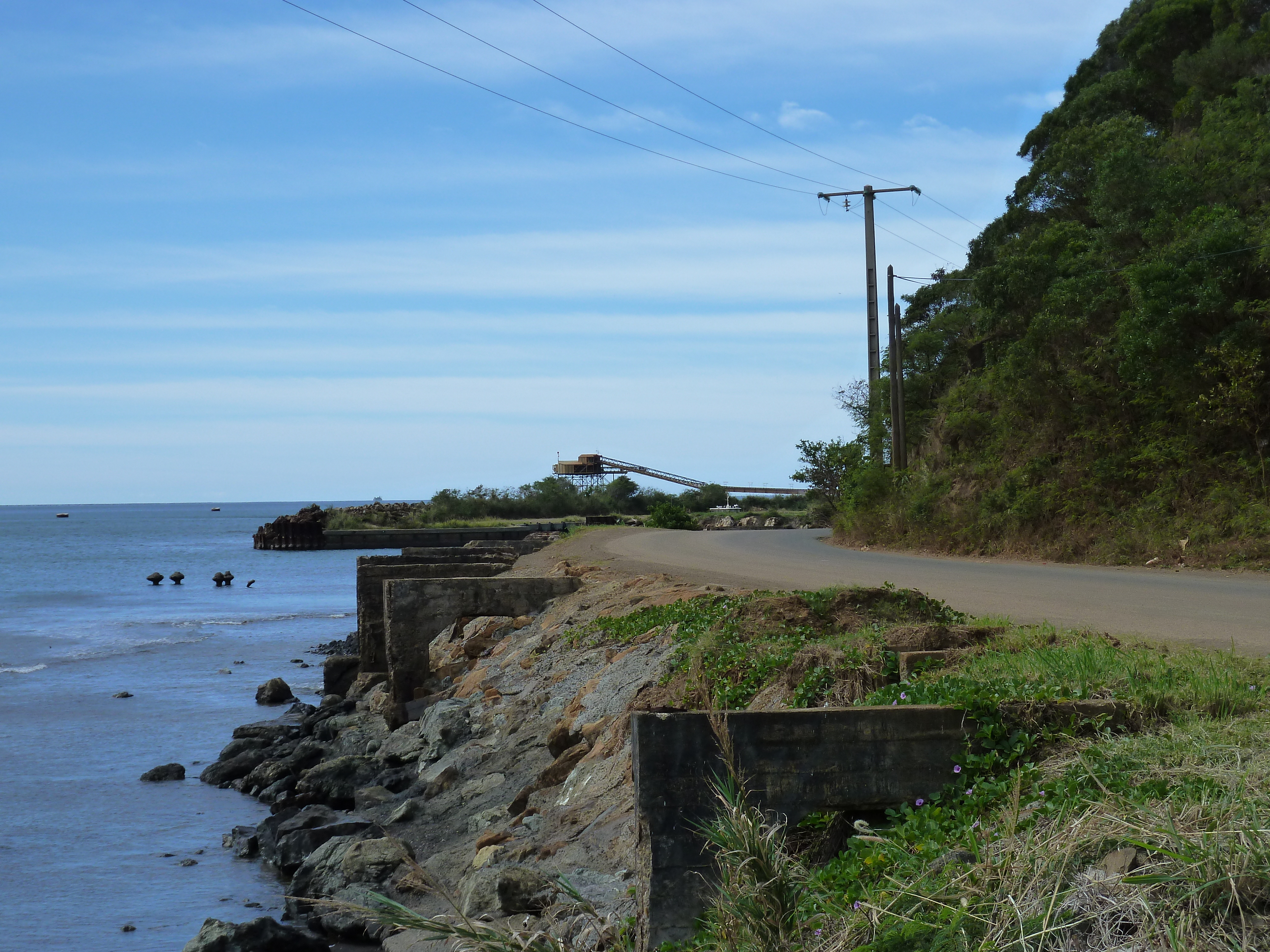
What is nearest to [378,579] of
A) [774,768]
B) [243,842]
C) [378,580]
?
[378,580]

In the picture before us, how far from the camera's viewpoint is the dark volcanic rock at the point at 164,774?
14.6 m

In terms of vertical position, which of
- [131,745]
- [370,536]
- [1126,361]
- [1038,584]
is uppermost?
[1126,361]

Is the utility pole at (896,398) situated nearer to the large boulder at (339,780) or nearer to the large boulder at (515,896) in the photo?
the large boulder at (339,780)

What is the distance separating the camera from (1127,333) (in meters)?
20.6

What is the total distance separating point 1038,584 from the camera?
15.2 meters

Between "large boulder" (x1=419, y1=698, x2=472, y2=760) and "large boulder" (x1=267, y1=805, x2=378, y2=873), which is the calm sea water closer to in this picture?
"large boulder" (x1=267, y1=805, x2=378, y2=873)

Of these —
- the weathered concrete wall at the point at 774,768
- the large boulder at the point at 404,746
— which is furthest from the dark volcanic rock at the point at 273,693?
the weathered concrete wall at the point at 774,768

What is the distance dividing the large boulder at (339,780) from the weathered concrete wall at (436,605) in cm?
268

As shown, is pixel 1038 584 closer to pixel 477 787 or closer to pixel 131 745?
pixel 477 787

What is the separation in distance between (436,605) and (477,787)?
5.78 meters

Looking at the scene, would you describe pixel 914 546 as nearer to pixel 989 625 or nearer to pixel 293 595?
pixel 989 625

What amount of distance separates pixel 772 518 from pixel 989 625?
45.7 meters

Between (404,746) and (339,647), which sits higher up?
(404,746)

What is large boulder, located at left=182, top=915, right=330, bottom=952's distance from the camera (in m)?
7.52
